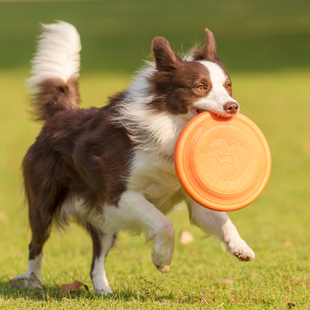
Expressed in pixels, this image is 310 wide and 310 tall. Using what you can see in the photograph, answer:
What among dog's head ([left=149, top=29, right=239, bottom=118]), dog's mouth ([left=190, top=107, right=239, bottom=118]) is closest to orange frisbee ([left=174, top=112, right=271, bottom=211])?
dog's mouth ([left=190, top=107, right=239, bottom=118])

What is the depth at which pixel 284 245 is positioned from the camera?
6770 mm

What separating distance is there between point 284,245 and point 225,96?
3.39 meters

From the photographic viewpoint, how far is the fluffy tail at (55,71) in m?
5.72

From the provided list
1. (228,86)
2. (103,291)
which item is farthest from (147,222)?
(228,86)

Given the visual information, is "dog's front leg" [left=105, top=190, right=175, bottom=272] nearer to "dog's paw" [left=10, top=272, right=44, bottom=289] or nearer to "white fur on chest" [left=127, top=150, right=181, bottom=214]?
"white fur on chest" [left=127, top=150, right=181, bottom=214]

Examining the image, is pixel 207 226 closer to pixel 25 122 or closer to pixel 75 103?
pixel 75 103

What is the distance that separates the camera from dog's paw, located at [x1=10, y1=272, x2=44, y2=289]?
5117mm

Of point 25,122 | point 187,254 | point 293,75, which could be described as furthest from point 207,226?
point 293,75

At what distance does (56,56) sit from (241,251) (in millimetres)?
3172

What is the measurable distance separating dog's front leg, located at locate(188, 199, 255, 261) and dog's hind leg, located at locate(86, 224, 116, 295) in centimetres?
115

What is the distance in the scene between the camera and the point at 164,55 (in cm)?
430

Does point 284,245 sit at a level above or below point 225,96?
below

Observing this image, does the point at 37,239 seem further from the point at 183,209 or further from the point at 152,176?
the point at 152,176

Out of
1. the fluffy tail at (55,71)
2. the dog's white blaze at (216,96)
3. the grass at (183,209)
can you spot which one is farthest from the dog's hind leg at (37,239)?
the dog's white blaze at (216,96)
